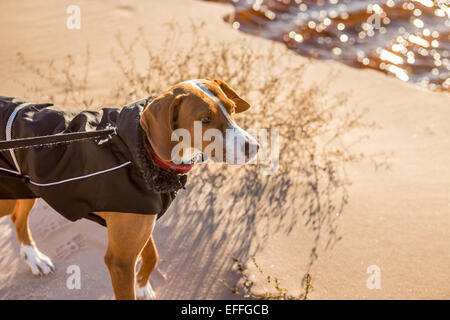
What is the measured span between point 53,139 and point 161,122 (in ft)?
2.12

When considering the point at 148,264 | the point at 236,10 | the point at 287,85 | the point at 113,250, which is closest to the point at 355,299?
the point at 148,264

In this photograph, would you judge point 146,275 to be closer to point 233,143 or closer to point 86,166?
point 86,166

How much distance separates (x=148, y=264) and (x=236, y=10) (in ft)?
24.6

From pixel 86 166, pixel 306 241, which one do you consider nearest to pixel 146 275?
pixel 86 166

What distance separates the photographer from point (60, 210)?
107 inches

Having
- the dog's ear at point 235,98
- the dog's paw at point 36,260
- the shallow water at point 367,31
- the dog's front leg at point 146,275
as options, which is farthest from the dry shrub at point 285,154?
the shallow water at point 367,31

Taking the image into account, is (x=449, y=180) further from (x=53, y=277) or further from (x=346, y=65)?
(x=53, y=277)

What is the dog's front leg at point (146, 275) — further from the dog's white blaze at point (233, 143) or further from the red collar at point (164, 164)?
the dog's white blaze at point (233, 143)

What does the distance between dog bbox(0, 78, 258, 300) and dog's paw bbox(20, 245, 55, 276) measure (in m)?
0.88

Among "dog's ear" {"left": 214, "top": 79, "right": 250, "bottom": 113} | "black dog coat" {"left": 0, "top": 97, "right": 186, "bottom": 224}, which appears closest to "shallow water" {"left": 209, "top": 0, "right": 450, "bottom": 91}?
"dog's ear" {"left": 214, "top": 79, "right": 250, "bottom": 113}

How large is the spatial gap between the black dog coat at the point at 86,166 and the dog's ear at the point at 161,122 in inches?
3.7

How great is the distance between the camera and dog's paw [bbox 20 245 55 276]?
3.49 m

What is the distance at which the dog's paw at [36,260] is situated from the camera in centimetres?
349

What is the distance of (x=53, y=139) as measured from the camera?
2420mm
